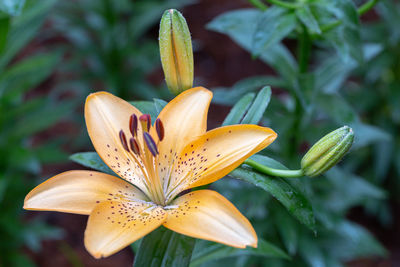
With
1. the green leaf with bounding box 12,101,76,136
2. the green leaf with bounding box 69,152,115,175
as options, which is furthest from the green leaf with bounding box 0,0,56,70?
the green leaf with bounding box 69,152,115,175

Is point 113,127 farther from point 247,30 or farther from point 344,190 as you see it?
point 344,190

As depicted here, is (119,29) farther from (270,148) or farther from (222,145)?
(222,145)

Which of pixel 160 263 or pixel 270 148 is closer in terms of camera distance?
pixel 160 263

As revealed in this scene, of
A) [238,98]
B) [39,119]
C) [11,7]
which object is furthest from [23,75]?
[238,98]

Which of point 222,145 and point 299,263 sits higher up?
point 222,145

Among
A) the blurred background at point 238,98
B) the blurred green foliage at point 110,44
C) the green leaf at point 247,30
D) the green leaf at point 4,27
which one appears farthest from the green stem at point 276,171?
the blurred green foliage at point 110,44

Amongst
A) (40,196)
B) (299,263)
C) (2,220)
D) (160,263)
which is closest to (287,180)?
(160,263)

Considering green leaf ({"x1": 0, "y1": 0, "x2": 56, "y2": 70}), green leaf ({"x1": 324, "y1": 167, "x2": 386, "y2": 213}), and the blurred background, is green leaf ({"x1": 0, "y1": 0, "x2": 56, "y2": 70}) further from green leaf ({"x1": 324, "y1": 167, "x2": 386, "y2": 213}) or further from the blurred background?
green leaf ({"x1": 324, "y1": 167, "x2": 386, "y2": 213})
